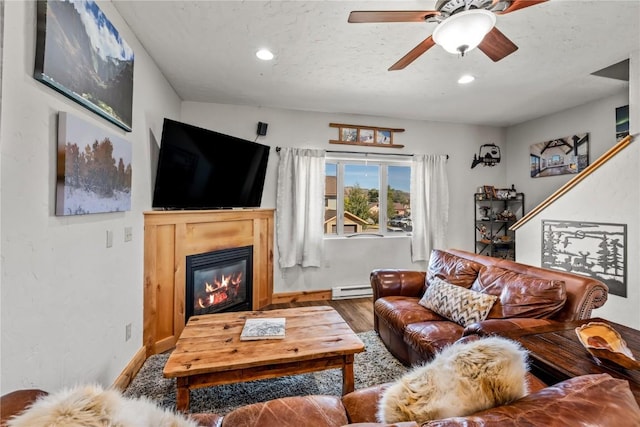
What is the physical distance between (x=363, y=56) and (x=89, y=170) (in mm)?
2187

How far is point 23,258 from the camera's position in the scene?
113 cm

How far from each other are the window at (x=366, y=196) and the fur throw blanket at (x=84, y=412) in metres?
3.55

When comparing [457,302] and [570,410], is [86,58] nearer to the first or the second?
[570,410]

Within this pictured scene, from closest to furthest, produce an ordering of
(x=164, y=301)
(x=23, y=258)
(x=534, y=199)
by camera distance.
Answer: (x=23, y=258)
(x=164, y=301)
(x=534, y=199)

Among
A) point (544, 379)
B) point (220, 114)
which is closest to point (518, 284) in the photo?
A: point (544, 379)

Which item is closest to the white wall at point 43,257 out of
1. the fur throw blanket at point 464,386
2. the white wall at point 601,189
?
the fur throw blanket at point 464,386

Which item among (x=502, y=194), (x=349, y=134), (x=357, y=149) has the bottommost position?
(x=502, y=194)

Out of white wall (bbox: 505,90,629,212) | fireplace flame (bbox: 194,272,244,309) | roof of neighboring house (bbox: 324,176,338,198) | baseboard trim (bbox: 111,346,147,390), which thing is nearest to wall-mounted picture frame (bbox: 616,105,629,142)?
white wall (bbox: 505,90,629,212)

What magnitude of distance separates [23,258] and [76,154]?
56 cm

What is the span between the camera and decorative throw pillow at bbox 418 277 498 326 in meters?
1.98

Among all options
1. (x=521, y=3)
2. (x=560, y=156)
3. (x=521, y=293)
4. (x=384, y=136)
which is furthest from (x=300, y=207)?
(x=560, y=156)

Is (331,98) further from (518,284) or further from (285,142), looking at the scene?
(518,284)

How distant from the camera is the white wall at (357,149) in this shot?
367 cm

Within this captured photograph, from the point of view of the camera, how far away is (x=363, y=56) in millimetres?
2434
